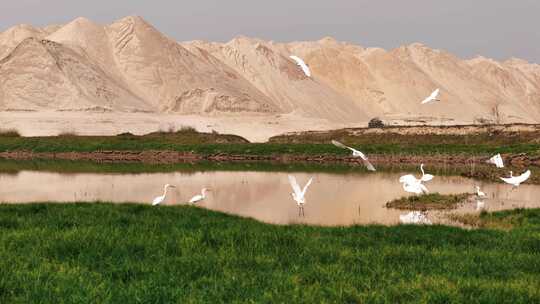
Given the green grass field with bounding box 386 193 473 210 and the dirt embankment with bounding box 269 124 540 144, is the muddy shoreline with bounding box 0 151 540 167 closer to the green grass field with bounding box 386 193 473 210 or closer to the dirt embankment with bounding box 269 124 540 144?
Answer: the dirt embankment with bounding box 269 124 540 144

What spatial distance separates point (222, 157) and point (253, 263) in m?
52.6

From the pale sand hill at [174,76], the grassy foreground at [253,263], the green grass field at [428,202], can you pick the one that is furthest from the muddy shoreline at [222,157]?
the pale sand hill at [174,76]

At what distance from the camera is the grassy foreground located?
781cm

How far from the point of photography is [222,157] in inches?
2446

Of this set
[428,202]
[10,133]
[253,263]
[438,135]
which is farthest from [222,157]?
[253,263]

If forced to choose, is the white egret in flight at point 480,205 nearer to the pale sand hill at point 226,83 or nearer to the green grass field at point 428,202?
the green grass field at point 428,202

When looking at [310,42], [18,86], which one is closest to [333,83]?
[310,42]

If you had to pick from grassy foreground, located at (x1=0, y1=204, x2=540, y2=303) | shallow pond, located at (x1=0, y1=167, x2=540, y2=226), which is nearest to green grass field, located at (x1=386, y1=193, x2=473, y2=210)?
shallow pond, located at (x1=0, y1=167, x2=540, y2=226)

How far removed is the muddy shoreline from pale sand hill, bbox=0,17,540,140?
17.0m

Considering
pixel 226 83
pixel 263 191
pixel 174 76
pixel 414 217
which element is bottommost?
pixel 414 217

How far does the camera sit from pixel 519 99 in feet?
640

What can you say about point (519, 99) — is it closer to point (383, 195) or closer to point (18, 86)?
point (18, 86)

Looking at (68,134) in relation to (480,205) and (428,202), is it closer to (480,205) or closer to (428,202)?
(428,202)

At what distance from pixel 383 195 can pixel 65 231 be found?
22757mm
